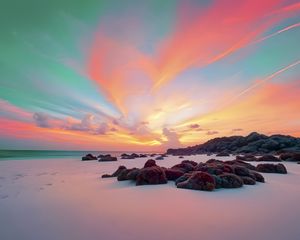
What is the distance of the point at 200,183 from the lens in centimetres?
707

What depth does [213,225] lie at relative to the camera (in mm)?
3934

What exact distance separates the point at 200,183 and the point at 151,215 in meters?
3.09

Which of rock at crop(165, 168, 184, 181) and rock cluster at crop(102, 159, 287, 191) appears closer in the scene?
rock cluster at crop(102, 159, 287, 191)

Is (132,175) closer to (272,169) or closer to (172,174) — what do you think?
(172,174)

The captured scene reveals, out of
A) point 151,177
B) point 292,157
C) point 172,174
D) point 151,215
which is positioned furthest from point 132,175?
Result: point 292,157

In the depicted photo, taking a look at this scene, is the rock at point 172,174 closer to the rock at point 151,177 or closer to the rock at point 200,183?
the rock at point 151,177

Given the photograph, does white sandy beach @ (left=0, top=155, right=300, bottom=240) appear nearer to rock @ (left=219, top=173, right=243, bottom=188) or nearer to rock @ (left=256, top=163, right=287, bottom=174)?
rock @ (left=219, top=173, right=243, bottom=188)

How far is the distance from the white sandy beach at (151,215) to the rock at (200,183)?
35cm

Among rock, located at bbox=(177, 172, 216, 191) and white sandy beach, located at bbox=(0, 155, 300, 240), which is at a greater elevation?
rock, located at bbox=(177, 172, 216, 191)

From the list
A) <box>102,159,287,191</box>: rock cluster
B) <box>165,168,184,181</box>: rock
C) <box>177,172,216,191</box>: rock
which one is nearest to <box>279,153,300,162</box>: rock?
<box>102,159,287,191</box>: rock cluster

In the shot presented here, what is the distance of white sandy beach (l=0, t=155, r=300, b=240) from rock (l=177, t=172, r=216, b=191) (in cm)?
35

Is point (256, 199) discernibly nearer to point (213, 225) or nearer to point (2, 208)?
point (213, 225)

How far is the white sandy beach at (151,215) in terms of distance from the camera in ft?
11.8

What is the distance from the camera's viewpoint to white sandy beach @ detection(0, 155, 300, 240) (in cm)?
358
